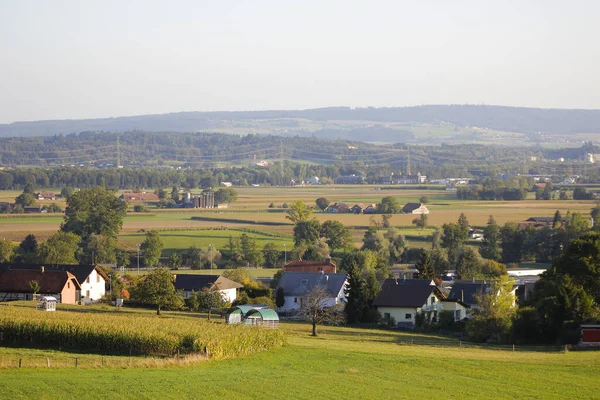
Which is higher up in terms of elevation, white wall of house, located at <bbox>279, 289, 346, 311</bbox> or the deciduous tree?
the deciduous tree

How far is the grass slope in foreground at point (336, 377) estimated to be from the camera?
21359 mm

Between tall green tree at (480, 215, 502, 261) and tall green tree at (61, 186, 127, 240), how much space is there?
26743 mm

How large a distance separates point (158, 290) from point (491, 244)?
3269cm

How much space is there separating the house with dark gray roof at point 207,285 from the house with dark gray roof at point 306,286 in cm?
241

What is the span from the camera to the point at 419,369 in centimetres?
2669

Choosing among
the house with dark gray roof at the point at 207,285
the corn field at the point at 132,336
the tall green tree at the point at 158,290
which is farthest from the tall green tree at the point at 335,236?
the corn field at the point at 132,336

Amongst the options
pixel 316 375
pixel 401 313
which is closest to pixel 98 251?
pixel 401 313

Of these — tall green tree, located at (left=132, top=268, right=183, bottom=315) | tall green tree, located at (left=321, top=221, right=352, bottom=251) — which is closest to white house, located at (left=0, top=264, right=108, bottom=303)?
tall green tree, located at (left=132, top=268, right=183, bottom=315)

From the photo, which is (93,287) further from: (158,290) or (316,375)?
(316,375)

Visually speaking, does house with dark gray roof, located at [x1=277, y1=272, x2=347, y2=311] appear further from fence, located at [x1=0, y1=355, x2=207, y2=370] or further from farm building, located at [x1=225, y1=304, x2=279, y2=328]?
fence, located at [x1=0, y1=355, x2=207, y2=370]

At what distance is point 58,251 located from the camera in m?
60.9

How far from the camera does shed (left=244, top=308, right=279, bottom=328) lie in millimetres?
38562

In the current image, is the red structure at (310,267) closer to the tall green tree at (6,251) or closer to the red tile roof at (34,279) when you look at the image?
the red tile roof at (34,279)

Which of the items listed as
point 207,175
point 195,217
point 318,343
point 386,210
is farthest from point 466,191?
point 318,343
